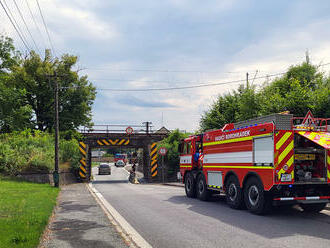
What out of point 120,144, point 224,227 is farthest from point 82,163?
point 224,227

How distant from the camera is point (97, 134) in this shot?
39031 mm

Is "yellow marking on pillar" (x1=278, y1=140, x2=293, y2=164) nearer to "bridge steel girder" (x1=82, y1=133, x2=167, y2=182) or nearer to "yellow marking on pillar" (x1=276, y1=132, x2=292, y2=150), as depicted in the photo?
"yellow marking on pillar" (x1=276, y1=132, x2=292, y2=150)

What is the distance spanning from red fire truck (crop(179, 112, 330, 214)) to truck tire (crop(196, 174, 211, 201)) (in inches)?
76.2

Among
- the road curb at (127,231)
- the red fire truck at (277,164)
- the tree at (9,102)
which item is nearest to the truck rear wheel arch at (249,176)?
the red fire truck at (277,164)

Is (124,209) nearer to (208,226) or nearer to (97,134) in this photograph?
(208,226)

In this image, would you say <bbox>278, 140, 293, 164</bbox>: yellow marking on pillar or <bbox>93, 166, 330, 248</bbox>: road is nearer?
<bbox>93, 166, 330, 248</bbox>: road

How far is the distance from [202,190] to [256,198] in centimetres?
450

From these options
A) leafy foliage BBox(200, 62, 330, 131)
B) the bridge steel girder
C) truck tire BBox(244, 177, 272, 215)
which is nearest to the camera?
truck tire BBox(244, 177, 272, 215)

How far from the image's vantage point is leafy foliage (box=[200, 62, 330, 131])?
19.6 meters

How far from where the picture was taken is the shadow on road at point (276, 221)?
27.4 feet

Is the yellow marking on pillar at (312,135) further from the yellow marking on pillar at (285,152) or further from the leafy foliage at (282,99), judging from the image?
the leafy foliage at (282,99)

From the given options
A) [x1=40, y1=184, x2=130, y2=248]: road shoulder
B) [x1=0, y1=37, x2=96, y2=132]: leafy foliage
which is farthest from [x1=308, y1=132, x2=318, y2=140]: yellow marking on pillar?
[x1=0, y1=37, x2=96, y2=132]: leafy foliage

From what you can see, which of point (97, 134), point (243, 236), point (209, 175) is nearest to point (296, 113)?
point (209, 175)

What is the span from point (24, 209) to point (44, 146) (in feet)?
66.7
